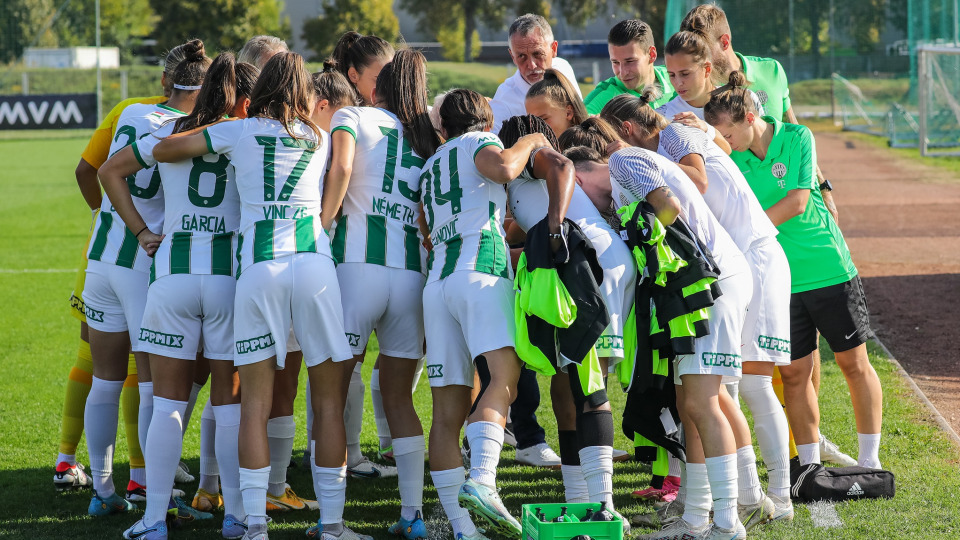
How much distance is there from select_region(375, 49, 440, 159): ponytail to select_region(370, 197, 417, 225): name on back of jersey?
26 cm

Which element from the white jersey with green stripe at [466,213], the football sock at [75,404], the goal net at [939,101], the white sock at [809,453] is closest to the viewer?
the white jersey with green stripe at [466,213]

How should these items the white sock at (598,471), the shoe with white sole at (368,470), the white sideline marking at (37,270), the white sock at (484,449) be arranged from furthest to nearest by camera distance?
the white sideline marking at (37,270) → the shoe with white sole at (368,470) → the white sock at (598,471) → the white sock at (484,449)

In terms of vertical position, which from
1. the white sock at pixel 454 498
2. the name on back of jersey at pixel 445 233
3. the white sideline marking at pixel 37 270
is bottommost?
the white sideline marking at pixel 37 270

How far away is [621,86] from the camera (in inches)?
236

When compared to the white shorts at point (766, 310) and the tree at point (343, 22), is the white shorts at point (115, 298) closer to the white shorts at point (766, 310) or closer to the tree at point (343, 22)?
the white shorts at point (766, 310)

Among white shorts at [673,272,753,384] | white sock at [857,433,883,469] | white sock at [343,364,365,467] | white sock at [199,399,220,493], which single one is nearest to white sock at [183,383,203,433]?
white sock at [199,399,220,493]

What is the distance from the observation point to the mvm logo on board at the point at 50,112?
81.5ft

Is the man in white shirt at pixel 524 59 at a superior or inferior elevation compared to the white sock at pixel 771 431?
superior

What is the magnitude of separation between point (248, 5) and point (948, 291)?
3958 cm

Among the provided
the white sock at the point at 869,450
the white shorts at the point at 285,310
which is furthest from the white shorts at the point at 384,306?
the white sock at the point at 869,450

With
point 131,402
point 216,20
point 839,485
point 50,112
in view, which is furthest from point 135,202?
point 216,20

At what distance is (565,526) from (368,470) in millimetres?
2061

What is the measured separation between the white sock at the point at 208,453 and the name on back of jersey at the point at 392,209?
50.5 inches

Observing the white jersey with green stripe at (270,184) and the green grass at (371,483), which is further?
the green grass at (371,483)
